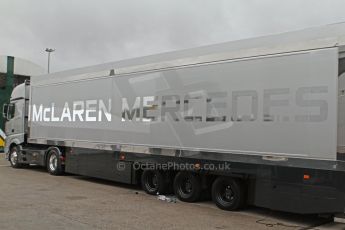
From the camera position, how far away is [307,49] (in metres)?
7.97

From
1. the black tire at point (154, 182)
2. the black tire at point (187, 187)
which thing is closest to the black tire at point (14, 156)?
the black tire at point (154, 182)

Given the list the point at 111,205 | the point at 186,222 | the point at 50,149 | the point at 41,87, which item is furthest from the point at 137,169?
the point at 41,87

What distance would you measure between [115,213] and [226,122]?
290cm

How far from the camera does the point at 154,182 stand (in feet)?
37.0

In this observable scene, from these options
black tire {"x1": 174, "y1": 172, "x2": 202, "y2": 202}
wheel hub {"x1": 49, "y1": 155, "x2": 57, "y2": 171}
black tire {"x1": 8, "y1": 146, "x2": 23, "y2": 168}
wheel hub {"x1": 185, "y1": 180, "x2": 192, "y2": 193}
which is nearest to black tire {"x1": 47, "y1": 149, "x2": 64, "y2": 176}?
wheel hub {"x1": 49, "y1": 155, "x2": 57, "y2": 171}

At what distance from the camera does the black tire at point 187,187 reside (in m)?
10.1

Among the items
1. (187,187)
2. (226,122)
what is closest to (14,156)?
(187,187)

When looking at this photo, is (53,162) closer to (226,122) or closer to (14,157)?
(14,157)

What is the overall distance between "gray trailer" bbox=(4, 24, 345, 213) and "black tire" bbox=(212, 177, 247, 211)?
2cm

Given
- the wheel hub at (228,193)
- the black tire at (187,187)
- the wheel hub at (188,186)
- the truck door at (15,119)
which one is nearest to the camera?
the wheel hub at (228,193)

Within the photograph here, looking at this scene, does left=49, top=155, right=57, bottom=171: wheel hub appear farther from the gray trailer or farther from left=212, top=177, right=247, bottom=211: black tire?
left=212, top=177, right=247, bottom=211: black tire

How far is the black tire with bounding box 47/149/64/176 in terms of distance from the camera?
48.9ft

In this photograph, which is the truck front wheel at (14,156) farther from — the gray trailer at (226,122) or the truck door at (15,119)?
the gray trailer at (226,122)

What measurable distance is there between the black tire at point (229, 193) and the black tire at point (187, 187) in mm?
481
